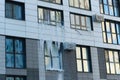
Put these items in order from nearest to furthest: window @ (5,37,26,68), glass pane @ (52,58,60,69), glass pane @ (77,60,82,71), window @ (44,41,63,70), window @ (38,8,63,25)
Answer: window @ (5,37,26,68), window @ (44,41,63,70), glass pane @ (52,58,60,69), window @ (38,8,63,25), glass pane @ (77,60,82,71)

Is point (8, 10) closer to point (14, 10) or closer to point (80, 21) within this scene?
point (14, 10)

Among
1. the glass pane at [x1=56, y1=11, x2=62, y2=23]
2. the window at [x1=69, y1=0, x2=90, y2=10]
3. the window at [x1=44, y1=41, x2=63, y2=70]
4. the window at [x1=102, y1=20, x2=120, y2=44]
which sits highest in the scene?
the window at [x1=69, y1=0, x2=90, y2=10]

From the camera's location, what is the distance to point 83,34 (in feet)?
81.9

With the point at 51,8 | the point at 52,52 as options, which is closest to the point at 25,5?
the point at 51,8

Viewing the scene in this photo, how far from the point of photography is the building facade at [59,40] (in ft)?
70.6

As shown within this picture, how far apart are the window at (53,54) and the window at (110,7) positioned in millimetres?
5846

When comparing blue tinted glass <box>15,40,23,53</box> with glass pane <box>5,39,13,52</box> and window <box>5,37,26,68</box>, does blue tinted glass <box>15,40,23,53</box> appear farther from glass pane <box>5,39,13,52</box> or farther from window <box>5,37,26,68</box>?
glass pane <box>5,39,13,52</box>

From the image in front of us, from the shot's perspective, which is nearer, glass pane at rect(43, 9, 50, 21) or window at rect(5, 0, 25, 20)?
window at rect(5, 0, 25, 20)

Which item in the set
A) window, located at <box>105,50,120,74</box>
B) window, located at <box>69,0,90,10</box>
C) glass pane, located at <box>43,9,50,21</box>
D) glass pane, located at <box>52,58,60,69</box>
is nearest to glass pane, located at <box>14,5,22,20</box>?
glass pane, located at <box>43,9,50,21</box>

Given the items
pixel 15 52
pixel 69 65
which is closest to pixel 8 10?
pixel 15 52

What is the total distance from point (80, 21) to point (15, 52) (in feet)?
20.6

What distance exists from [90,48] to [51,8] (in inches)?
169

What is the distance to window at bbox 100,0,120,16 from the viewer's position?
89.7 feet

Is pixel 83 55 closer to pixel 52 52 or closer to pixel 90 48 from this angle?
pixel 90 48
